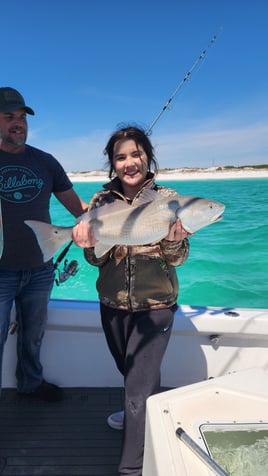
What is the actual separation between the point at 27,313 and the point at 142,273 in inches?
50.6

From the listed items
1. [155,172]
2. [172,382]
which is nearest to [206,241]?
[172,382]

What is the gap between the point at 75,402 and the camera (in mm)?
3154

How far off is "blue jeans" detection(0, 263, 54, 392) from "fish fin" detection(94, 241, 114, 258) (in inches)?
34.2

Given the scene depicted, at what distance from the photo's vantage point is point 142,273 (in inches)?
84.1

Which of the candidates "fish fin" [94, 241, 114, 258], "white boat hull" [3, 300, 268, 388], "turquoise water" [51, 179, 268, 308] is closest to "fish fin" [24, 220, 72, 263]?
"fish fin" [94, 241, 114, 258]

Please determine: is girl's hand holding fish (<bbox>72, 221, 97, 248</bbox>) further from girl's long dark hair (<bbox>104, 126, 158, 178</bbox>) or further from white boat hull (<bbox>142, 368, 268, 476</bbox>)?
white boat hull (<bbox>142, 368, 268, 476</bbox>)

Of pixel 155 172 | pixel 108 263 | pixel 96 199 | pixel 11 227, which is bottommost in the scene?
pixel 108 263

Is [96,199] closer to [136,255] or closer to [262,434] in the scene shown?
[136,255]

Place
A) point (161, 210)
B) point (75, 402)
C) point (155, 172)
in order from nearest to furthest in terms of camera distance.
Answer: point (161, 210)
point (155, 172)
point (75, 402)

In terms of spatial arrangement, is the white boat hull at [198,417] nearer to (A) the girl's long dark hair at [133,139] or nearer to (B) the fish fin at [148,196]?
(B) the fish fin at [148,196]

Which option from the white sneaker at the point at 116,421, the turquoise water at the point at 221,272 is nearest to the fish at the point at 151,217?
the white sneaker at the point at 116,421

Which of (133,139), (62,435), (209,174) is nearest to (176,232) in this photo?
(133,139)

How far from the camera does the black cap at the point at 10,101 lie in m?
2.61

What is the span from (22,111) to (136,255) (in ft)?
4.97
